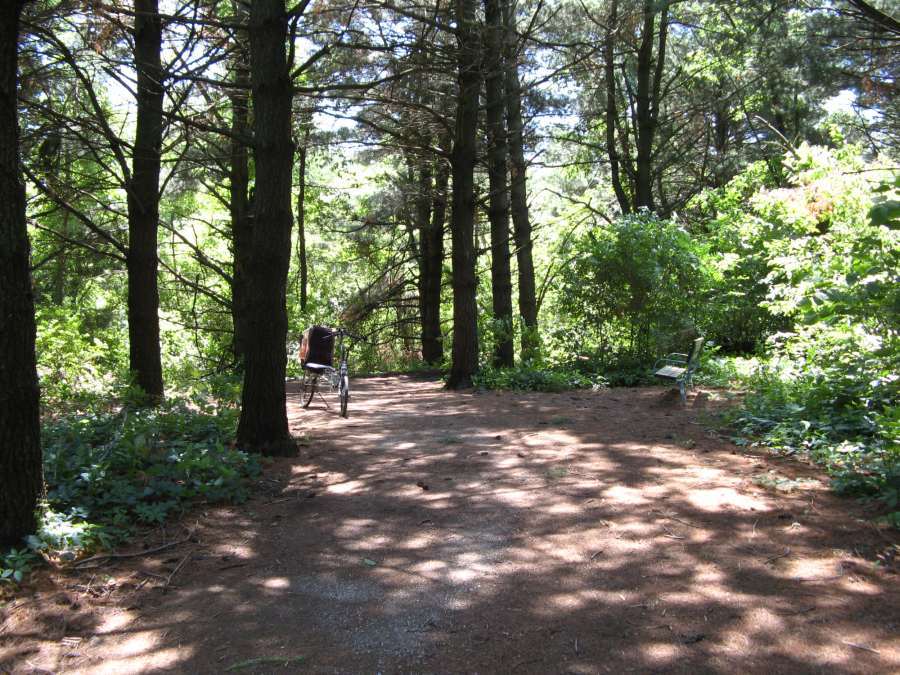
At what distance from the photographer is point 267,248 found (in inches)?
270

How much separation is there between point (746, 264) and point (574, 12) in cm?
647

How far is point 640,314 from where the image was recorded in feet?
44.8

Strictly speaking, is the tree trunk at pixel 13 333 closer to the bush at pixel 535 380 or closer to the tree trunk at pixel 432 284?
the bush at pixel 535 380

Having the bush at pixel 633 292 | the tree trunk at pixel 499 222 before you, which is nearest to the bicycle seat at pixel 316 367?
the tree trunk at pixel 499 222

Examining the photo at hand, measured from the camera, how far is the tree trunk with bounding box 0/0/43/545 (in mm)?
3994

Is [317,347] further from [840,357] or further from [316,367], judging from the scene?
[840,357]

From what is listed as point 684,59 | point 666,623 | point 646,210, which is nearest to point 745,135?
point 684,59

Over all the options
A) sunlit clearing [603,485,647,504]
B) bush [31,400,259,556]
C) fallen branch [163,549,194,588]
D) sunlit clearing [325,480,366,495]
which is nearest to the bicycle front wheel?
bush [31,400,259,556]

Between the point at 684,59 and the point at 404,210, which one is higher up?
the point at 684,59

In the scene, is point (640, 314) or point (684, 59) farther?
point (684, 59)

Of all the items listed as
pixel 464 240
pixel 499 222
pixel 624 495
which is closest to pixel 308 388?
pixel 464 240

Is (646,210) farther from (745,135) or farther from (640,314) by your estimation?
(745,135)

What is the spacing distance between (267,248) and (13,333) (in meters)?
3.04

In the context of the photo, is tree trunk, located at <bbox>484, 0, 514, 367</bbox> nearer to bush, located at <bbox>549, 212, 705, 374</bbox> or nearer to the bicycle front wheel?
bush, located at <bbox>549, 212, 705, 374</bbox>
